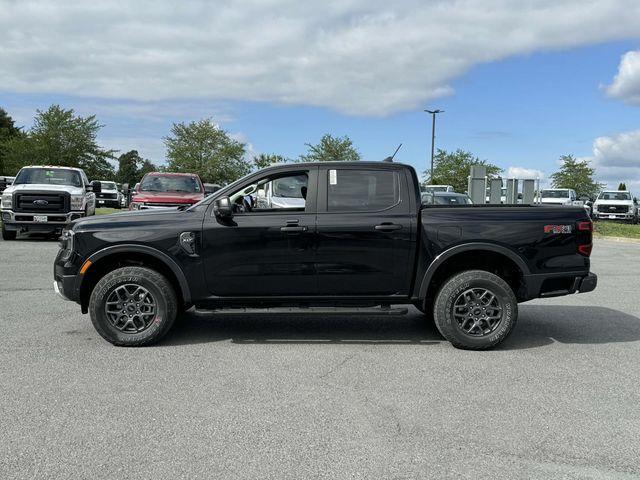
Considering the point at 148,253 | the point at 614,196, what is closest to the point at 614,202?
the point at 614,196

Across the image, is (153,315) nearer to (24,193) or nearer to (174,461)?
(174,461)

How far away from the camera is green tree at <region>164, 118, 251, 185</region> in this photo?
Answer: 53.3 metres

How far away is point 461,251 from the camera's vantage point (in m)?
5.96

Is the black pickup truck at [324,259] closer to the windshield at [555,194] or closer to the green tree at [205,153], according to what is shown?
the windshield at [555,194]

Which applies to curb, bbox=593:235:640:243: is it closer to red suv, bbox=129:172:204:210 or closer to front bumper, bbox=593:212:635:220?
front bumper, bbox=593:212:635:220

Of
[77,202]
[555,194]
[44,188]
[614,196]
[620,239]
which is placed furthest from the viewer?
[555,194]

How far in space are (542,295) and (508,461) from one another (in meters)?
2.96

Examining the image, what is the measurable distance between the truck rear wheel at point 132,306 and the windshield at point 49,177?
1242 centimetres

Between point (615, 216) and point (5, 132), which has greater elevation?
point (5, 132)

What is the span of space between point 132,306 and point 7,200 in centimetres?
1201

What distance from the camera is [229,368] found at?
17.3 feet

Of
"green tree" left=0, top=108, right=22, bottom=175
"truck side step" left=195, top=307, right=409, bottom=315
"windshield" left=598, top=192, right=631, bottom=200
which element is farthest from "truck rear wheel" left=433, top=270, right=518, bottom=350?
"green tree" left=0, top=108, right=22, bottom=175

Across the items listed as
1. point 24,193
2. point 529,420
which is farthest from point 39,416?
point 24,193

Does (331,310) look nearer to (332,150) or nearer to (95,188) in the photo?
(95,188)
